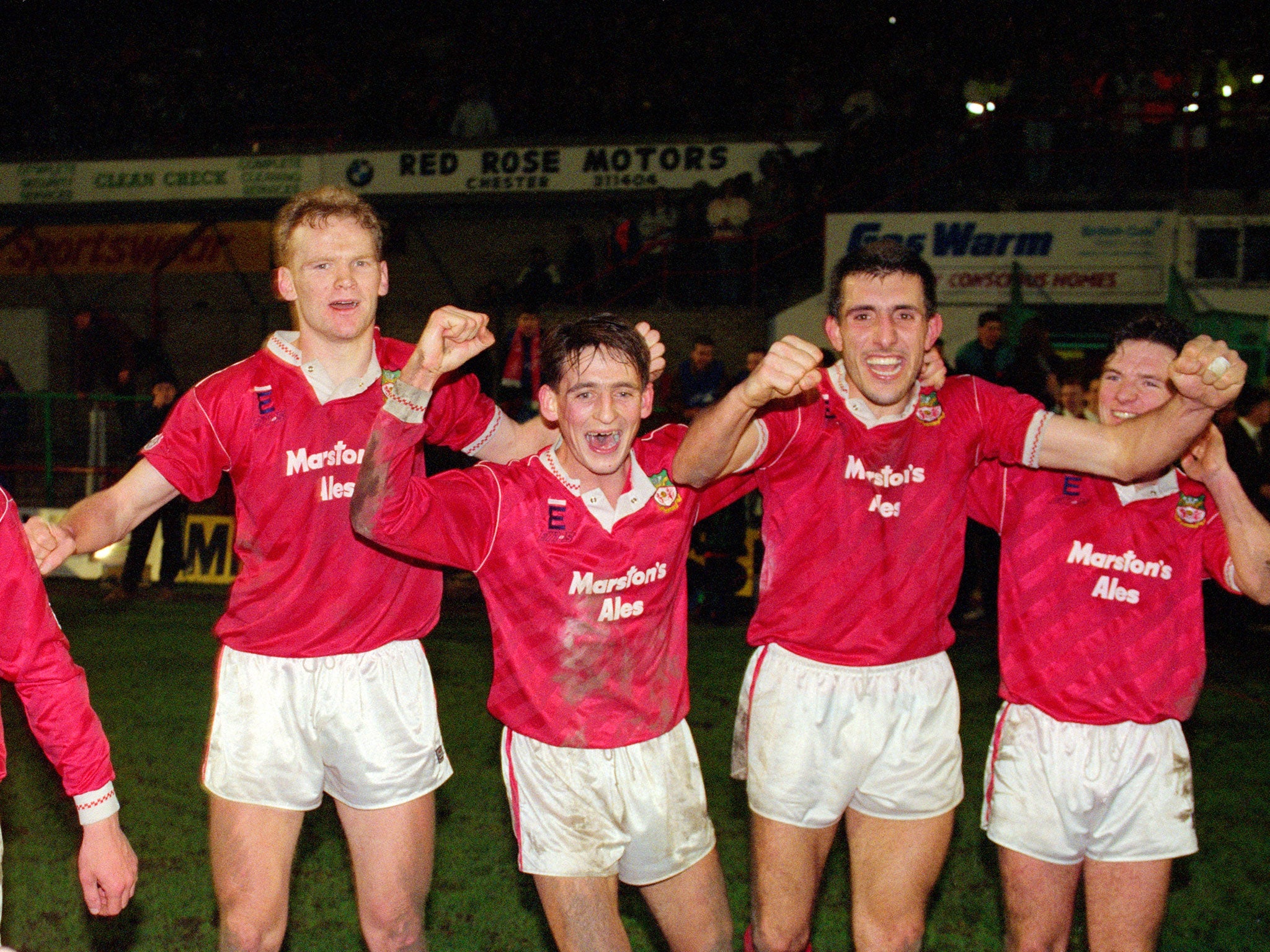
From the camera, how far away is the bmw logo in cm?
1866

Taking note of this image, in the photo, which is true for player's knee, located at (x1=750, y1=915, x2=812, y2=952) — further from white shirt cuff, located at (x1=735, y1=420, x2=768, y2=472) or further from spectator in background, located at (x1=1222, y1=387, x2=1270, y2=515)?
spectator in background, located at (x1=1222, y1=387, x2=1270, y2=515)

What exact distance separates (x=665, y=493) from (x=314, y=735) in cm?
125

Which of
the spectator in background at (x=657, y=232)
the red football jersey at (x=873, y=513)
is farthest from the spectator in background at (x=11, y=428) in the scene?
the red football jersey at (x=873, y=513)

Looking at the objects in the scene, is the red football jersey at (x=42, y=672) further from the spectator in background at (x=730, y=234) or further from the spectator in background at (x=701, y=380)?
the spectator in background at (x=730, y=234)

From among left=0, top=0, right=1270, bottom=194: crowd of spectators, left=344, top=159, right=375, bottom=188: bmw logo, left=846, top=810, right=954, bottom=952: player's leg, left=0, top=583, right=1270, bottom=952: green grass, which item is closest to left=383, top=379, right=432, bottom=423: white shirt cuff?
left=846, top=810, right=954, bottom=952: player's leg

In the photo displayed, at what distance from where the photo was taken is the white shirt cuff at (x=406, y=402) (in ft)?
9.59

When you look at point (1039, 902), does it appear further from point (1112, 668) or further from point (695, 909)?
point (695, 909)

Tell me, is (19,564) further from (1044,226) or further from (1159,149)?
(1159,149)

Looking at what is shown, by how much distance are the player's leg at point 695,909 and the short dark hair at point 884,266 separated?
169 cm

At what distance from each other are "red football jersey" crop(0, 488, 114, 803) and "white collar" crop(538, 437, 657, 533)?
4.36 feet

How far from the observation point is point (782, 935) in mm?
3527

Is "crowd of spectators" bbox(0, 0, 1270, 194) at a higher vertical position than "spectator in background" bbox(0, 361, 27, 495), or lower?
higher

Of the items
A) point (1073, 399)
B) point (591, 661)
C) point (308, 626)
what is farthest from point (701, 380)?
point (591, 661)

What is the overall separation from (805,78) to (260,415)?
51.7ft
